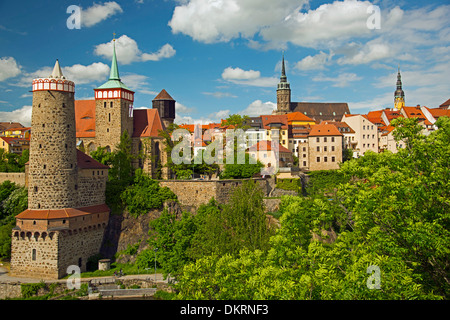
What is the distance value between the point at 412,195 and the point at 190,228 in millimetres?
25025

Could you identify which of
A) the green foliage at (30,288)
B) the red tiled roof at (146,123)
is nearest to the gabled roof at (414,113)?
the red tiled roof at (146,123)

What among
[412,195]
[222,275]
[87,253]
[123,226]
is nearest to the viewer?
[412,195]

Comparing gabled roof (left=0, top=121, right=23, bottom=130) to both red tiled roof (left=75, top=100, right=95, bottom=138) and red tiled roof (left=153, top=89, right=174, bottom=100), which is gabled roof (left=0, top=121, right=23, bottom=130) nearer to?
red tiled roof (left=153, top=89, right=174, bottom=100)

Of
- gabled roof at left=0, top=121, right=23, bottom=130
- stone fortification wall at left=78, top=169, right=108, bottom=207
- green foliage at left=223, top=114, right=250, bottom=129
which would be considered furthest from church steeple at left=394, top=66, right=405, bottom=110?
gabled roof at left=0, top=121, right=23, bottom=130

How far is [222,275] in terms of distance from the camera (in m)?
17.4

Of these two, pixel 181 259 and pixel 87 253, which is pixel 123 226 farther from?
pixel 181 259

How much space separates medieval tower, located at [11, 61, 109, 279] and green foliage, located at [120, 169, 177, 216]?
4.52 meters

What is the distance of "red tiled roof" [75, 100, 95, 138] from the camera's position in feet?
151

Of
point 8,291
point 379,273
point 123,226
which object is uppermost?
point 379,273

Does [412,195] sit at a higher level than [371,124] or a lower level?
lower

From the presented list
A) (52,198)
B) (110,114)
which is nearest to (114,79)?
(110,114)
